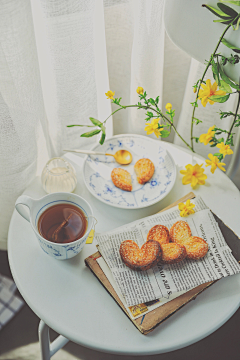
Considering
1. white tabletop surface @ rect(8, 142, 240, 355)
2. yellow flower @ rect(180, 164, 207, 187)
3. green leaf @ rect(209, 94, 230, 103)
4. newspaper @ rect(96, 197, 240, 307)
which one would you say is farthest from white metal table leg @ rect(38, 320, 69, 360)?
green leaf @ rect(209, 94, 230, 103)

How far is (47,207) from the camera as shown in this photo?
1.94 feet

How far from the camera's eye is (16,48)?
1.97 ft

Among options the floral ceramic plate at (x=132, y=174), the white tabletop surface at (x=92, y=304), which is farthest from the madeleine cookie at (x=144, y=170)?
the white tabletop surface at (x=92, y=304)

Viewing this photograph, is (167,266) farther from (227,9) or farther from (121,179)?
(227,9)

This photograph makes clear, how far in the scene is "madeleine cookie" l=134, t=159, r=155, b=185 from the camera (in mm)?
730

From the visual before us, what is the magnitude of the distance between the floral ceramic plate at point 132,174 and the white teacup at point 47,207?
3.7 inches

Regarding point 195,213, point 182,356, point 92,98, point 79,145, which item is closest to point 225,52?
point 195,213

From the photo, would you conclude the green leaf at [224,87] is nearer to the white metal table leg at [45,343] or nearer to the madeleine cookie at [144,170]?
the madeleine cookie at [144,170]

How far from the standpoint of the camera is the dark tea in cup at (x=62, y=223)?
0.57 metres

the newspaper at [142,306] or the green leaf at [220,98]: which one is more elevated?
the green leaf at [220,98]

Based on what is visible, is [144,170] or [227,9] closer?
[227,9]

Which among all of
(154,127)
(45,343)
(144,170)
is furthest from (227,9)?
(45,343)

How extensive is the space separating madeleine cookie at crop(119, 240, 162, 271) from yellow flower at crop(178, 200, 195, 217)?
106 mm

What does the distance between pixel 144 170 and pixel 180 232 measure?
7.5 inches
